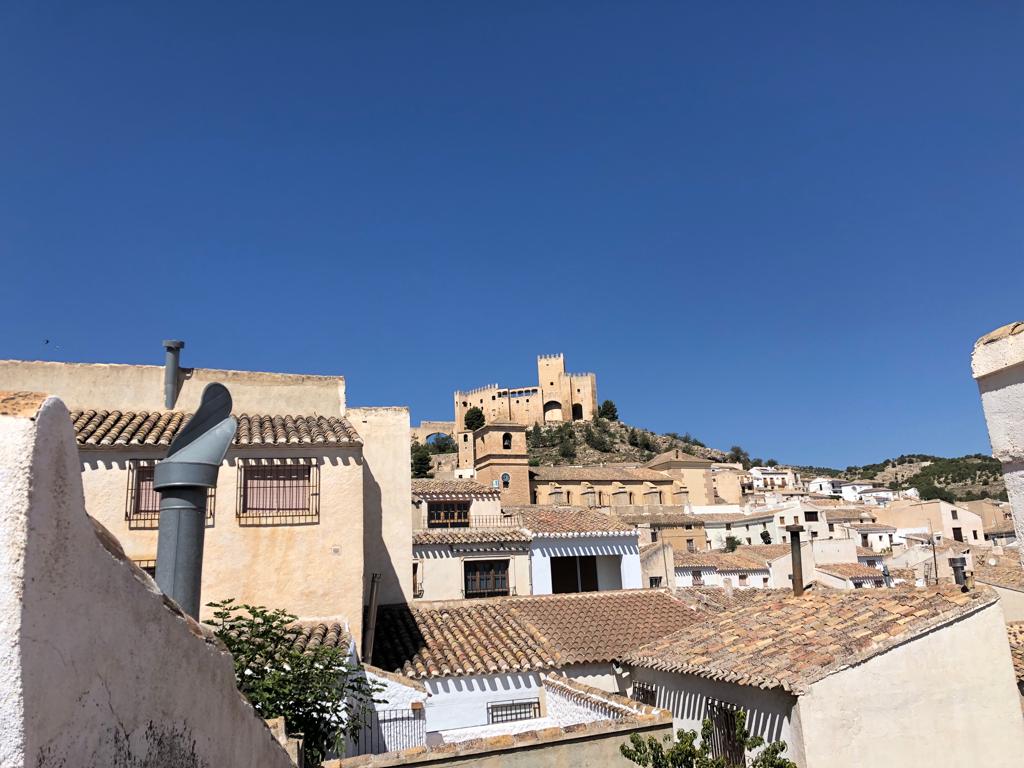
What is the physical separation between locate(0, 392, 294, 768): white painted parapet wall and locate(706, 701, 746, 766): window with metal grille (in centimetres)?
904

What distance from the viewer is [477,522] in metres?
23.5

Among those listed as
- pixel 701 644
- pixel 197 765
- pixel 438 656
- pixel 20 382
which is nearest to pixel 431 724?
pixel 438 656

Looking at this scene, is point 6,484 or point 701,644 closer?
→ point 6,484

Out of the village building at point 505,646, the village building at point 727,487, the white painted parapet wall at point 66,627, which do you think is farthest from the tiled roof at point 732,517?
the white painted parapet wall at point 66,627

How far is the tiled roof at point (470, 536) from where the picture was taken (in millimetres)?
19625

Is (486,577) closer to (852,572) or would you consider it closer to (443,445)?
(852,572)

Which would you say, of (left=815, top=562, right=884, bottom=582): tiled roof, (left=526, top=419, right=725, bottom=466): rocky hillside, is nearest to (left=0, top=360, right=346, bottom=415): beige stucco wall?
(left=815, top=562, right=884, bottom=582): tiled roof

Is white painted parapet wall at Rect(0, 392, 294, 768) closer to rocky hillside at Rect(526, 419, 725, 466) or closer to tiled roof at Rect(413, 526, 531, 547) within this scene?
tiled roof at Rect(413, 526, 531, 547)

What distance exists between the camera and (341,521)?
12.8 meters

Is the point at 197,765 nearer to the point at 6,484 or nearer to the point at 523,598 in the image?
the point at 6,484

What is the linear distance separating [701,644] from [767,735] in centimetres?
296

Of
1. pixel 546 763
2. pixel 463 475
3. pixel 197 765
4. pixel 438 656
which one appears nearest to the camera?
pixel 197 765

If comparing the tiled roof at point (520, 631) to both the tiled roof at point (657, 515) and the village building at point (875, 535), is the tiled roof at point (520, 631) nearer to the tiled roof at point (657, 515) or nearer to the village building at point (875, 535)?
the tiled roof at point (657, 515)

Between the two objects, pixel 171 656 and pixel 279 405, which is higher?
pixel 279 405
